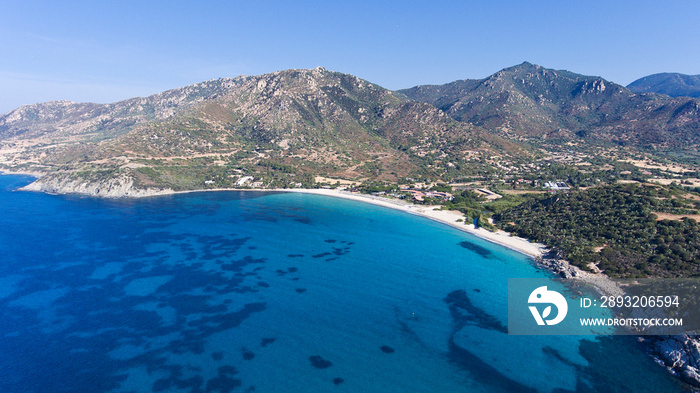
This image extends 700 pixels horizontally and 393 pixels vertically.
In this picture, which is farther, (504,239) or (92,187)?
(92,187)

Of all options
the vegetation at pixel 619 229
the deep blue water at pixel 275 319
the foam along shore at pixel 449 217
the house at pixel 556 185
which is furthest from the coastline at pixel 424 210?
the house at pixel 556 185

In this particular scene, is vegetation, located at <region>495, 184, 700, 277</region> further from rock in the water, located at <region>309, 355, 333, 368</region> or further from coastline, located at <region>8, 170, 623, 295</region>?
rock in the water, located at <region>309, 355, 333, 368</region>

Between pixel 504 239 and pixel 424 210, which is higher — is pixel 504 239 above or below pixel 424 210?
below

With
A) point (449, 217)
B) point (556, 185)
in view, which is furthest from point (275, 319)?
point (556, 185)

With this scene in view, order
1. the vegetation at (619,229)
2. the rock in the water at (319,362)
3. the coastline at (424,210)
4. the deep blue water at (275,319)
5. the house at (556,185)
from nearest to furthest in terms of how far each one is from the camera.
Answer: the deep blue water at (275,319)
the rock in the water at (319,362)
the vegetation at (619,229)
the coastline at (424,210)
the house at (556,185)

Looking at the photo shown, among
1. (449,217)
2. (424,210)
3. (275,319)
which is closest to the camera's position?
(275,319)

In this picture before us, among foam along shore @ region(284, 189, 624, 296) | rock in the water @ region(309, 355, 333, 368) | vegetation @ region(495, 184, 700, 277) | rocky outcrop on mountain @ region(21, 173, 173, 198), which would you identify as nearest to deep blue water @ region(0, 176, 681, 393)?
rock in the water @ region(309, 355, 333, 368)

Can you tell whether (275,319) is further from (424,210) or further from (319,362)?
(424,210)

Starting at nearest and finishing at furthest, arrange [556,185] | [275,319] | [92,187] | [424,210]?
[275,319], [424,210], [92,187], [556,185]

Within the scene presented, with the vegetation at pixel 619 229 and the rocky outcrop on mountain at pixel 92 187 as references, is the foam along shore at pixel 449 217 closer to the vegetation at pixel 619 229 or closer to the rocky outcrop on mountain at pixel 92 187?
the vegetation at pixel 619 229
